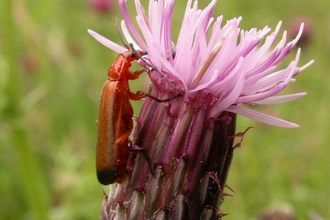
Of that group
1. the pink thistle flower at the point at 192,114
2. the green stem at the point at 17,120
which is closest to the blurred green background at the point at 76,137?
the green stem at the point at 17,120

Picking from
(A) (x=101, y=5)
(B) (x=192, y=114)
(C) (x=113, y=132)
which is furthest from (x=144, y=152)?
(A) (x=101, y=5)

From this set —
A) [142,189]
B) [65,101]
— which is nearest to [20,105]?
[142,189]

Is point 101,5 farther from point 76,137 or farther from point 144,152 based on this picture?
point 144,152

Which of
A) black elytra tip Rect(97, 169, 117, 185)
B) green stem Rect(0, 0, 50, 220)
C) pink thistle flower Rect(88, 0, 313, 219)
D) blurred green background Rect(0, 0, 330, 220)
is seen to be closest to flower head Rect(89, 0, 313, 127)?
pink thistle flower Rect(88, 0, 313, 219)

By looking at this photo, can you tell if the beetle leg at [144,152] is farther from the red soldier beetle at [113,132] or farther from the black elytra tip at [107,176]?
the black elytra tip at [107,176]

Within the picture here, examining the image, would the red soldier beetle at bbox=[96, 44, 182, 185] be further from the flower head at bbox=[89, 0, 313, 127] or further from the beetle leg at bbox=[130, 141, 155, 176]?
the flower head at bbox=[89, 0, 313, 127]

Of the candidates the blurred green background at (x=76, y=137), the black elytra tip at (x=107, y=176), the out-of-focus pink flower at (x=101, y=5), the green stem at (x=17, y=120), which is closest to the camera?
the black elytra tip at (x=107, y=176)

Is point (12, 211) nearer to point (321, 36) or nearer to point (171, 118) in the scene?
point (171, 118)
